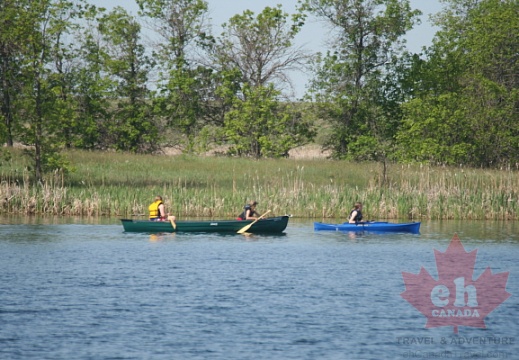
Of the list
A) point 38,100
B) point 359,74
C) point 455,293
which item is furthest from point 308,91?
point 455,293

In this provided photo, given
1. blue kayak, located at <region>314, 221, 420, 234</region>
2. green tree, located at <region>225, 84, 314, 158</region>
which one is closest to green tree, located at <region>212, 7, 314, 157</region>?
green tree, located at <region>225, 84, 314, 158</region>

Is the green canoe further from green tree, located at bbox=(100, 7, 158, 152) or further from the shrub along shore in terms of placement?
green tree, located at bbox=(100, 7, 158, 152)

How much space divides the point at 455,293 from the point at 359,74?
4518cm

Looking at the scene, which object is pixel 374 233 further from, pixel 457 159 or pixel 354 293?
pixel 457 159

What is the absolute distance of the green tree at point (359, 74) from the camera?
66.0 m

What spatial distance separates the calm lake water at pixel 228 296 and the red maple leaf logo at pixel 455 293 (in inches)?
11.0

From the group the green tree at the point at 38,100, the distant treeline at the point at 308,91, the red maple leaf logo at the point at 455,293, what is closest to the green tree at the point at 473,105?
the distant treeline at the point at 308,91

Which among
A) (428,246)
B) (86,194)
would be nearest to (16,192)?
(86,194)

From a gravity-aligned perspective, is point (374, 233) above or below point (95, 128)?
below

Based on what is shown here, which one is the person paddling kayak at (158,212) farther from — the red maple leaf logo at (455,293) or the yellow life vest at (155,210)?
the red maple leaf logo at (455,293)

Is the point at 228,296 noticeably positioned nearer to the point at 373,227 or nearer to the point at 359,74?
the point at 373,227

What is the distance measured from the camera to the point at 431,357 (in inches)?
677

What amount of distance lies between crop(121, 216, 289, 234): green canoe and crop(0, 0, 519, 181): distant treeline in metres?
29.2

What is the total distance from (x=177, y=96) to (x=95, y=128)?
258 inches
